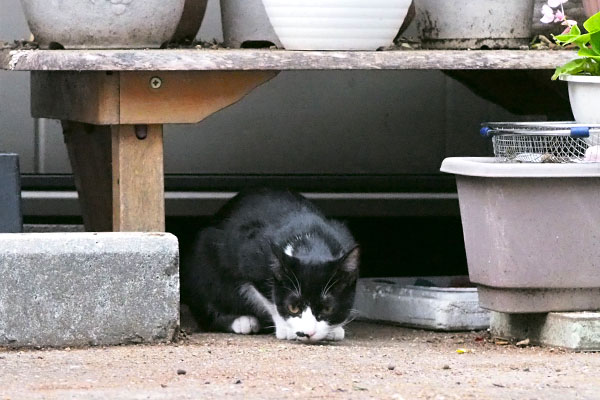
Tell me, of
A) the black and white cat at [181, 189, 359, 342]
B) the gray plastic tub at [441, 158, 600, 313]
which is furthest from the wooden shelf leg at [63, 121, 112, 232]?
the gray plastic tub at [441, 158, 600, 313]

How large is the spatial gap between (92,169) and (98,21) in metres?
1.07

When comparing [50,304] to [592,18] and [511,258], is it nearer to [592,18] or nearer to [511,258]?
[511,258]

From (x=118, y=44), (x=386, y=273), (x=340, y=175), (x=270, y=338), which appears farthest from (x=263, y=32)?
(x=386, y=273)

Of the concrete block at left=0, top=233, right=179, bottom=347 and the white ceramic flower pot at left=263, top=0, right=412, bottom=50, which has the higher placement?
the white ceramic flower pot at left=263, top=0, right=412, bottom=50

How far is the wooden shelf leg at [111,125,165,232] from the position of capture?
13.4 feet

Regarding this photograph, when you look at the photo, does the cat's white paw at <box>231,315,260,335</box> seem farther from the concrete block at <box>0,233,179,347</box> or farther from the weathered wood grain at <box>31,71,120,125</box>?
the weathered wood grain at <box>31,71,120,125</box>

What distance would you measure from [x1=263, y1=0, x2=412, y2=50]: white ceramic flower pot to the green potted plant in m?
→ 0.60

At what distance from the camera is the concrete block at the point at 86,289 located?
12.2 ft

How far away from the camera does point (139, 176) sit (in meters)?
4.11

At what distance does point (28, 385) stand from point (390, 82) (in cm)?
315

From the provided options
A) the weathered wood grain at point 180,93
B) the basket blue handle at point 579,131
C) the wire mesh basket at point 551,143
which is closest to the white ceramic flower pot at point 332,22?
the weathered wood grain at point 180,93

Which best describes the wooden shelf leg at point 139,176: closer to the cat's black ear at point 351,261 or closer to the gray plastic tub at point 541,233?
the cat's black ear at point 351,261

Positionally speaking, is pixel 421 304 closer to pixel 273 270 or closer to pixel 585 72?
pixel 273 270

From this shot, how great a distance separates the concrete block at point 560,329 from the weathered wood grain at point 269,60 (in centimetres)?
87
